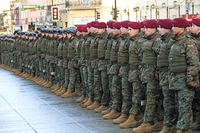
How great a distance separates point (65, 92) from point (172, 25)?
9.25 meters

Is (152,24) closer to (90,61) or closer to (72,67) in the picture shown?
(90,61)

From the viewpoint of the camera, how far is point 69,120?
1425 centimetres

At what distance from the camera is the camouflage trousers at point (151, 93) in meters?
11.9

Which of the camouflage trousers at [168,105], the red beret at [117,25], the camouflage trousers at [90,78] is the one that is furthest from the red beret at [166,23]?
the camouflage trousers at [90,78]

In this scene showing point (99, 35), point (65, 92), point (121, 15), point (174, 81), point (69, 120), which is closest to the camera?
point (174, 81)

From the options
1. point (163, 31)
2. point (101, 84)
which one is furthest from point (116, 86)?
point (163, 31)

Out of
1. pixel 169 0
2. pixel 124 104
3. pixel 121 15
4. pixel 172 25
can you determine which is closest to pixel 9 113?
pixel 124 104

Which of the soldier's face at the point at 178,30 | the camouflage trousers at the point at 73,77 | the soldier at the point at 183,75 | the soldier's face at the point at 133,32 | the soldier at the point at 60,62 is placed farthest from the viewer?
the soldier at the point at 60,62

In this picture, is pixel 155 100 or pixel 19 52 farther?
pixel 19 52

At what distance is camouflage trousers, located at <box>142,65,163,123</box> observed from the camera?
11.9 metres

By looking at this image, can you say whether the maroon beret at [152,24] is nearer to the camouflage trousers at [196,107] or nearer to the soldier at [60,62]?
the camouflage trousers at [196,107]

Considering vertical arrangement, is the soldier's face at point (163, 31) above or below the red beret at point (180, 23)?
below

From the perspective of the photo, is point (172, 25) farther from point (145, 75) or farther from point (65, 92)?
point (65, 92)

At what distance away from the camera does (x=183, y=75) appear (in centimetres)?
1088
